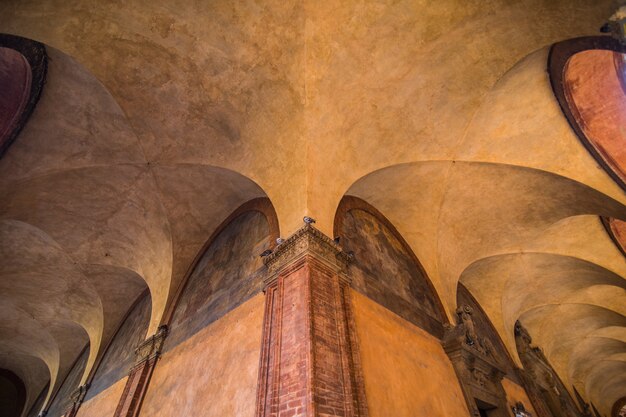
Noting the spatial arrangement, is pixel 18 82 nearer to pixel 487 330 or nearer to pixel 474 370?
pixel 474 370

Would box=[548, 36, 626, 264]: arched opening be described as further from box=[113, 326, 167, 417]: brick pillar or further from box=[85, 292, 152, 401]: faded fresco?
box=[85, 292, 152, 401]: faded fresco

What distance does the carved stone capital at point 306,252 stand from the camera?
14.1 feet

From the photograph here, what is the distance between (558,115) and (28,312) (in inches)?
570

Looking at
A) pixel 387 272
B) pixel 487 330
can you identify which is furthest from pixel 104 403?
pixel 487 330

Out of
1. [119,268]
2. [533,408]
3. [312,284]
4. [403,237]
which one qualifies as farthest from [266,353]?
[533,408]

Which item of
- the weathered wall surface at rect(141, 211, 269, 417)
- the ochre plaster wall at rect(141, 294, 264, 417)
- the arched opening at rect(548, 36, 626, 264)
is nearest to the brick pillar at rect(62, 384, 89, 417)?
the weathered wall surface at rect(141, 211, 269, 417)

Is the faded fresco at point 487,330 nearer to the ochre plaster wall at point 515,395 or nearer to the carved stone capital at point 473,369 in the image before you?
the ochre plaster wall at point 515,395

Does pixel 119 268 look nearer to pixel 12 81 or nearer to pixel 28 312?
pixel 28 312

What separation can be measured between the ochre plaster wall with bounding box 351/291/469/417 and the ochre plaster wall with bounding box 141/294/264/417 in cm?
140

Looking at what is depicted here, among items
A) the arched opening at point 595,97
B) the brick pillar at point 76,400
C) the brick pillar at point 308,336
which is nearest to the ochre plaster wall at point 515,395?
the arched opening at point 595,97

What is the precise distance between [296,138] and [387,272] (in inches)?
120

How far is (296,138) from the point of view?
5.59 m

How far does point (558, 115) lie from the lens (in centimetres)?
563

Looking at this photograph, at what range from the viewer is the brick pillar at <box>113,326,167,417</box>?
5512 millimetres
